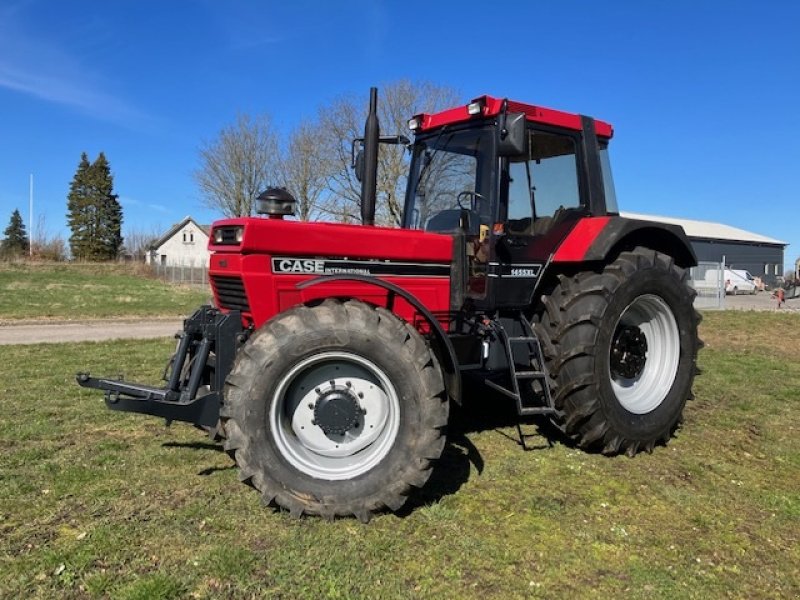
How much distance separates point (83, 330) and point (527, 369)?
11.6 m

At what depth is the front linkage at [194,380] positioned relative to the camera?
3.83 metres

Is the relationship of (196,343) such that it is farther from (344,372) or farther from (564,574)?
(564,574)

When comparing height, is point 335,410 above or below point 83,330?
above

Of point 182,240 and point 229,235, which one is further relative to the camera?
point 182,240

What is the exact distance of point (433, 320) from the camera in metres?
4.07

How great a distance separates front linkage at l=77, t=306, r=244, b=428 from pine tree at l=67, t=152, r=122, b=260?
201 feet

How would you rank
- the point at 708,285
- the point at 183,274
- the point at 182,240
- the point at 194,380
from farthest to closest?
the point at 182,240
the point at 183,274
the point at 708,285
the point at 194,380

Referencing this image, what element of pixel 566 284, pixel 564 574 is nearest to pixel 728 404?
pixel 566 284

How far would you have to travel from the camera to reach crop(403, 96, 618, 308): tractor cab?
4.87 meters

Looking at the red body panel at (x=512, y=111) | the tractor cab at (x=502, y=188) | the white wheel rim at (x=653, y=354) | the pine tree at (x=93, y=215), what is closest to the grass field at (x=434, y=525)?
the white wheel rim at (x=653, y=354)

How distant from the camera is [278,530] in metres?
3.48

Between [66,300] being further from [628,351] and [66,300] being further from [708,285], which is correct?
[708,285]

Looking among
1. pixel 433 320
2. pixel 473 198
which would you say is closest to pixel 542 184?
pixel 473 198

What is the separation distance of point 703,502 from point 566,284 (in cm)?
183
